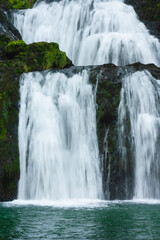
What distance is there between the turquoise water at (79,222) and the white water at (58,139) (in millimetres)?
1677

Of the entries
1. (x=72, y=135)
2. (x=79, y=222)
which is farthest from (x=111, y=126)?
(x=79, y=222)

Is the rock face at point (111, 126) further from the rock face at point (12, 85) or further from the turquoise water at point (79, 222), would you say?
the rock face at point (12, 85)

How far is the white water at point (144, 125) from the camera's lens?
11.7 metres

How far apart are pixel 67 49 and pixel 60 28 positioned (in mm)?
2420

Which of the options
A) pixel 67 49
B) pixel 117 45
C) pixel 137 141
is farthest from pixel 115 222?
pixel 67 49

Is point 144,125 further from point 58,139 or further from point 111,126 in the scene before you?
point 58,139

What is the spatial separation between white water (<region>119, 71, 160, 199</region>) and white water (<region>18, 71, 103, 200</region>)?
1450 mm

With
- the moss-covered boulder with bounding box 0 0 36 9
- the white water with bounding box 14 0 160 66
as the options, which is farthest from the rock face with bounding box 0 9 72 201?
the moss-covered boulder with bounding box 0 0 36 9

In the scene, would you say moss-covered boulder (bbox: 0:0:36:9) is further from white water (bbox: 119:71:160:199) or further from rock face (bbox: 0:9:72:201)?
white water (bbox: 119:71:160:199)

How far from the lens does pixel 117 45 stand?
60.4ft

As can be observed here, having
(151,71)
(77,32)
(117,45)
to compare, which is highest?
(77,32)

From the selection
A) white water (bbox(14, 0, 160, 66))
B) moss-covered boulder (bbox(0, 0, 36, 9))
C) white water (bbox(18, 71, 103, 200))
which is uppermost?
moss-covered boulder (bbox(0, 0, 36, 9))

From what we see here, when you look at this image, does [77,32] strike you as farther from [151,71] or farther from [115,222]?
[115,222]

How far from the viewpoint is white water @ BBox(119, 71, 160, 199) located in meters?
11.7
